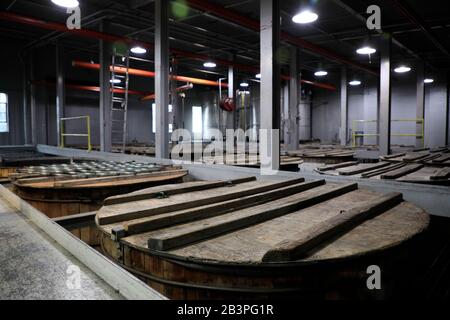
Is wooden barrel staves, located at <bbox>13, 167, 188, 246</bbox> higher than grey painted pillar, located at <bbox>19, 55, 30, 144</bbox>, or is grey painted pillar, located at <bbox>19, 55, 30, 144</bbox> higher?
grey painted pillar, located at <bbox>19, 55, 30, 144</bbox>

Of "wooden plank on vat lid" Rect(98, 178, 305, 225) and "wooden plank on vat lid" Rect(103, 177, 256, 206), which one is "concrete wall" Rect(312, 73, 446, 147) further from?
"wooden plank on vat lid" Rect(98, 178, 305, 225)

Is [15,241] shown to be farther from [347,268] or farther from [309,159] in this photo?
[309,159]

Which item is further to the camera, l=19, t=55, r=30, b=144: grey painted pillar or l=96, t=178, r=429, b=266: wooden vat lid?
l=19, t=55, r=30, b=144: grey painted pillar

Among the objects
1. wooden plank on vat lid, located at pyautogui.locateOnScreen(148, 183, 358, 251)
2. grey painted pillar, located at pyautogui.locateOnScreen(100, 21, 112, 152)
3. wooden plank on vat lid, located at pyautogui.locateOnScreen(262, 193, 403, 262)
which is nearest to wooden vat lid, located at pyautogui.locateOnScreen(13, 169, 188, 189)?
wooden plank on vat lid, located at pyautogui.locateOnScreen(148, 183, 358, 251)

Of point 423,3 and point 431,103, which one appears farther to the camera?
point 431,103

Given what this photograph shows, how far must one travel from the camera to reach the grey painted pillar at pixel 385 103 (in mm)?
8336

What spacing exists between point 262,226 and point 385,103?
7.48 meters

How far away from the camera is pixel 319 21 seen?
8.69 metres

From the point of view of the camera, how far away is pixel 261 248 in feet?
5.60

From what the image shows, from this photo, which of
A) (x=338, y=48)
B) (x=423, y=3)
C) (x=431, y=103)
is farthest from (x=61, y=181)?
(x=431, y=103)

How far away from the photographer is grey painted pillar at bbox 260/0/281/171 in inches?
165

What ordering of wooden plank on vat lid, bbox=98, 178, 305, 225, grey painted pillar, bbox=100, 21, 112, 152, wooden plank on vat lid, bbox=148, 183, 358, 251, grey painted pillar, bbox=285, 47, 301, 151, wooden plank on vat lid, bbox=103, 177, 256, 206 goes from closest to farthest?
1. wooden plank on vat lid, bbox=148, 183, 358, 251
2. wooden plank on vat lid, bbox=98, 178, 305, 225
3. wooden plank on vat lid, bbox=103, 177, 256, 206
4. grey painted pillar, bbox=100, 21, 112, 152
5. grey painted pillar, bbox=285, 47, 301, 151

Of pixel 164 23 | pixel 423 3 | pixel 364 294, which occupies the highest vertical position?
pixel 423 3

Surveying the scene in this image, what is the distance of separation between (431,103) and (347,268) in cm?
1627
